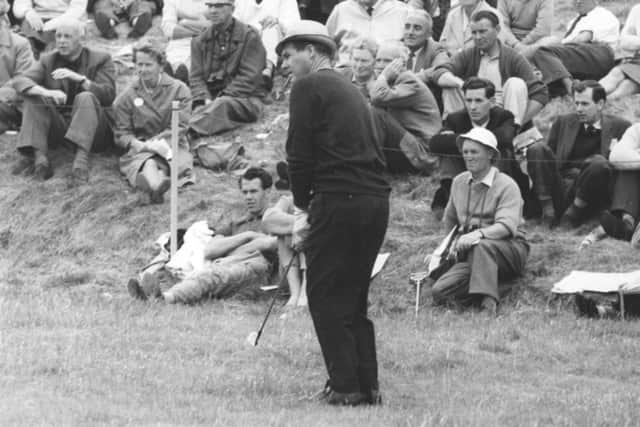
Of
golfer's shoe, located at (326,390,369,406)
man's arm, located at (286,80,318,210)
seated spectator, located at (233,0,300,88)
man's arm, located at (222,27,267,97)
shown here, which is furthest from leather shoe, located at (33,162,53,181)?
golfer's shoe, located at (326,390,369,406)

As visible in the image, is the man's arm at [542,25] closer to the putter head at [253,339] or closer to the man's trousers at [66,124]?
the man's trousers at [66,124]

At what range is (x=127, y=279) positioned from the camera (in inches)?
532

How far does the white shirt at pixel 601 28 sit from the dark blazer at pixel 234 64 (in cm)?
347

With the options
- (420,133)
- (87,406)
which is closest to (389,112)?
(420,133)

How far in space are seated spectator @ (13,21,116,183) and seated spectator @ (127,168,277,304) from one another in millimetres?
2548

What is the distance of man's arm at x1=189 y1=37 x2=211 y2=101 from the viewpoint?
16422 mm

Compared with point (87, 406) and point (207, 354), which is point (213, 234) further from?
point (87, 406)

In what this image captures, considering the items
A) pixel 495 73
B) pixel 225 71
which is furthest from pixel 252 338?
pixel 225 71

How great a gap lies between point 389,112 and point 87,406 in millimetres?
6762

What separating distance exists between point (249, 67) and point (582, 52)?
12.0 ft

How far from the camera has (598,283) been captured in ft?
39.0

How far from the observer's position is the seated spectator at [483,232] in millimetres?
12117

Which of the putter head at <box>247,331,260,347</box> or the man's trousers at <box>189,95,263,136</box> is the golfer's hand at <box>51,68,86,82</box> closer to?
the man's trousers at <box>189,95,263,136</box>

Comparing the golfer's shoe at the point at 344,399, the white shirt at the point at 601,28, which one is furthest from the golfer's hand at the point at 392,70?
the golfer's shoe at the point at 344,399
